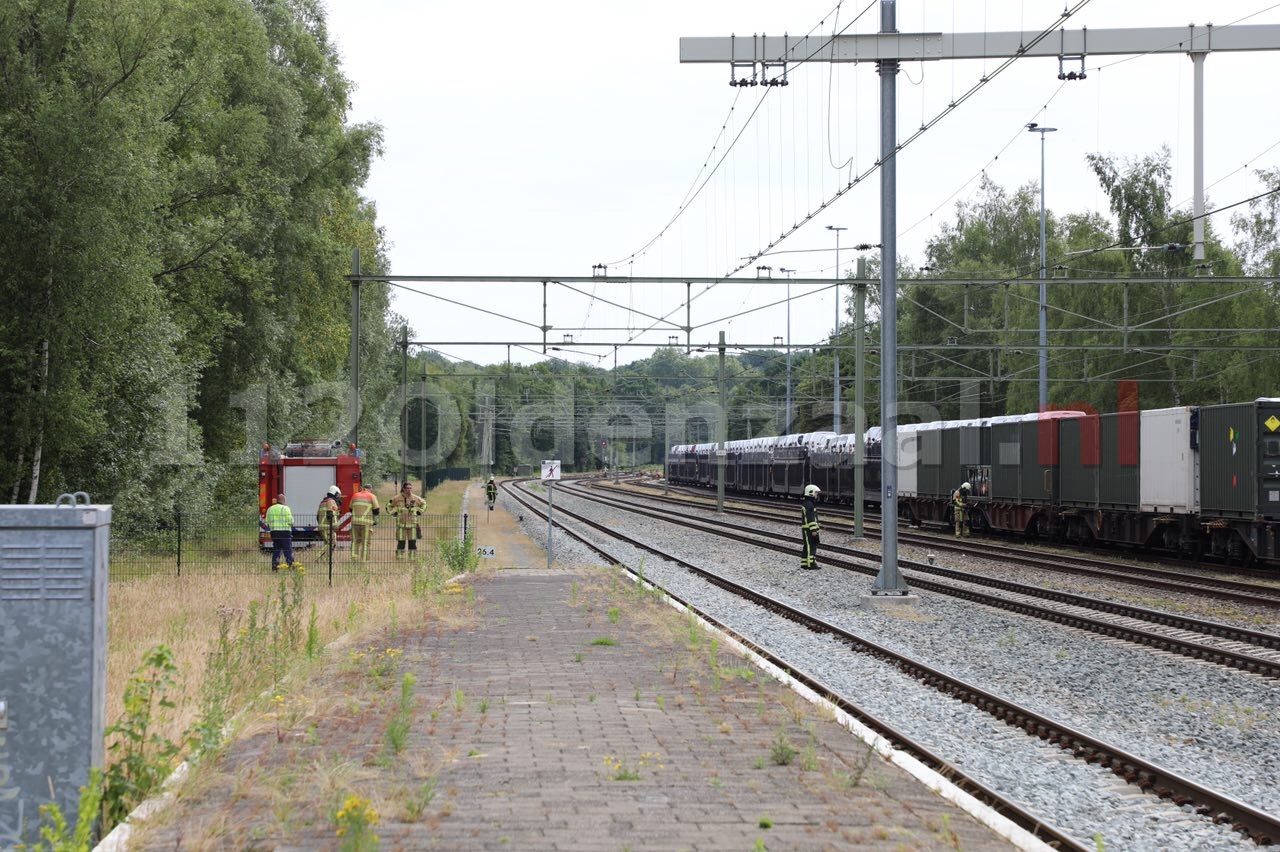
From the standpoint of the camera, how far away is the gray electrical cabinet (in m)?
6.44

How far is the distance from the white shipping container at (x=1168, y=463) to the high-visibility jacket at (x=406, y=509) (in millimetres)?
15407

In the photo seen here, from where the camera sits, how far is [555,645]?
13977 millimetres

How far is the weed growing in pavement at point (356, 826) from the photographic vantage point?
5875 mm

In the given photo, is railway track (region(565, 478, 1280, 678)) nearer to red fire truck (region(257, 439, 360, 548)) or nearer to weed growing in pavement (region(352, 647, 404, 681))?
weed growing in pavement (region(352, 647, 404, 681))

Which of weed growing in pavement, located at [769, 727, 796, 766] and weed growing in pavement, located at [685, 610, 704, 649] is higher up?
weed growing in pavement, located at [769, 727, 796, 766]

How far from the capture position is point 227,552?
3077 cm

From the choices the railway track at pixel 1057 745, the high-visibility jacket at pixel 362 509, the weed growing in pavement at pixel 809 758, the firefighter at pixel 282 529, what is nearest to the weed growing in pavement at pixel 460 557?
the high-visibility jacket at pixel 362 509

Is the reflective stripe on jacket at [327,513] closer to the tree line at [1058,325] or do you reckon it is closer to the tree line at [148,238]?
the tree line at [148,238]

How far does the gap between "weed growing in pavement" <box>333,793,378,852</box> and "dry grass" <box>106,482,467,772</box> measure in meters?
3.16

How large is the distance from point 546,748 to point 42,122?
2076cm

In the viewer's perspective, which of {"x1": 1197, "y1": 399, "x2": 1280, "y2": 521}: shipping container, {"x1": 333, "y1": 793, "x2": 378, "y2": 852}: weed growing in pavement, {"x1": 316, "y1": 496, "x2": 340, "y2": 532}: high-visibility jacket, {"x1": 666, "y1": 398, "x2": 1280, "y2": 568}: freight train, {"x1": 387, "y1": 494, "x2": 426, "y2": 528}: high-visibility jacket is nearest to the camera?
{"x1": 333, "y1": 793, "x2": 378, "y2": 852}: weed growing in pavement

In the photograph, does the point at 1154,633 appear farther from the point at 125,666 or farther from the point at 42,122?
the point at 42,122

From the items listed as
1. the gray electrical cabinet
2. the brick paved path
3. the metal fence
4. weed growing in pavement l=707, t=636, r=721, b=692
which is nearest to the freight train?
the metal fence

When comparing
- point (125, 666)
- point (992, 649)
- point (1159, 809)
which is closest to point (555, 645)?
point (125, 666)
